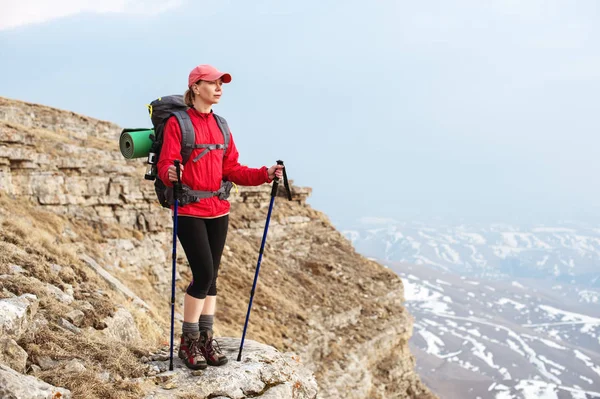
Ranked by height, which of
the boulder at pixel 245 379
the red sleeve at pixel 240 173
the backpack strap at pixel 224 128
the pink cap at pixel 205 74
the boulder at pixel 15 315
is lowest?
the boulder at pixel 245 379

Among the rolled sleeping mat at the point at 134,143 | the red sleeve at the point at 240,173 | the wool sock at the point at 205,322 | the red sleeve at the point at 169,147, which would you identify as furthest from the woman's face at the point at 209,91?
the wool sock at the point at 205,322

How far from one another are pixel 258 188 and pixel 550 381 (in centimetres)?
9412

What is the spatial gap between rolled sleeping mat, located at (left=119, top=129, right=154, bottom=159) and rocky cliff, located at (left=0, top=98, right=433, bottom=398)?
6.64 ft

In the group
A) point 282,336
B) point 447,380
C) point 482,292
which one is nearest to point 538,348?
point 447,380

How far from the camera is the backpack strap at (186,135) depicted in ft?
15.9

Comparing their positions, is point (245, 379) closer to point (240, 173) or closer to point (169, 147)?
point (240, 173)

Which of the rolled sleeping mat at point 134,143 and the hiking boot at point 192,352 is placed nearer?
the rolled sleeping mat at point 134,143

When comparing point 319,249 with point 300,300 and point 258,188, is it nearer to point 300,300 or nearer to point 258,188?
point 258,188

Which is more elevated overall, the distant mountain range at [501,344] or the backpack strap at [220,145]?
the backpack strap at [220,145]

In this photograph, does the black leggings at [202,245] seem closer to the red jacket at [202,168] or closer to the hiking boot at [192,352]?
the red jacket at [202,168]

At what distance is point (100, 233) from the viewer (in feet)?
47.5

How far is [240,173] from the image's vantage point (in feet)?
A: 17.8

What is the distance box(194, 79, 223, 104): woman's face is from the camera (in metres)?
5.01

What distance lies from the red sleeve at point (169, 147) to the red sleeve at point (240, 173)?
0.75 meters
